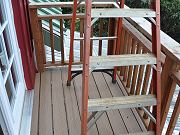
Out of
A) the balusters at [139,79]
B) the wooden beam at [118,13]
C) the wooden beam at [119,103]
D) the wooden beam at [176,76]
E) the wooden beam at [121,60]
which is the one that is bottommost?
the balusters at [139,79]

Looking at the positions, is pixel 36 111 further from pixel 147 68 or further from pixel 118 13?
pixel 118 13

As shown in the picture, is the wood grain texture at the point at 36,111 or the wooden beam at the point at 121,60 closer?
the wooden beam at the point at 121,60

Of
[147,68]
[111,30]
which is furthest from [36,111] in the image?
[111,30]

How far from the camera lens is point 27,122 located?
2.20 metres

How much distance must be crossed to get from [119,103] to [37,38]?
1.69 m

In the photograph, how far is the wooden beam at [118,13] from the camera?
4.65 ft

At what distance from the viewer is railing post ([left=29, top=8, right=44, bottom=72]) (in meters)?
2.70

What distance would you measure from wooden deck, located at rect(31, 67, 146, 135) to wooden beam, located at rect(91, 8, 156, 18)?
1265mm

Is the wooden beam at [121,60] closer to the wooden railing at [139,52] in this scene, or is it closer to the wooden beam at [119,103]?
the wooden railing at [139,52]

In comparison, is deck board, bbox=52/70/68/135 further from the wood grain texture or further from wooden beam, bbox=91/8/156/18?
wooden beam, bbox=91/8/156/18

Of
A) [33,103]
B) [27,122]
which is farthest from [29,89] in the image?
[27,122]

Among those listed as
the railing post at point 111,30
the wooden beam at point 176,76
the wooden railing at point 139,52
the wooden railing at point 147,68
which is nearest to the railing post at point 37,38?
the wooden railing at point 139,52

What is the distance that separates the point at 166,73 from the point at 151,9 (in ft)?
1.60

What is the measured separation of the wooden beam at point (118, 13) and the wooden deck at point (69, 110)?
4.15 ft
